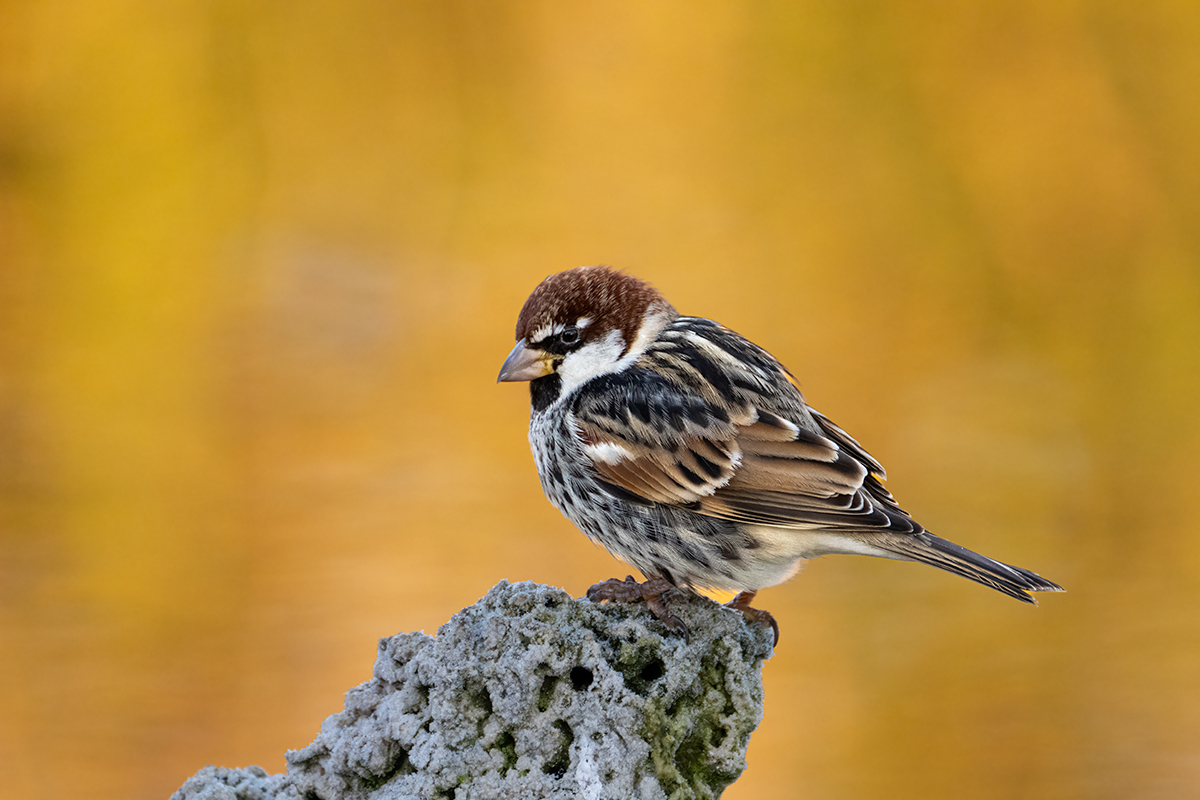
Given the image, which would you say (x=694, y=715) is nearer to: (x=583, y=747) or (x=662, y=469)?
(x=583, y=747)

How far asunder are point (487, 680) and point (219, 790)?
0.58m

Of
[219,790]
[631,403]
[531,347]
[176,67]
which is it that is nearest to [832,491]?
[631,403]

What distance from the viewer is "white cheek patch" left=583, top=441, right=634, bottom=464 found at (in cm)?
252

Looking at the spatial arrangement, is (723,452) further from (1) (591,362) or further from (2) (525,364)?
(2) (525,364)

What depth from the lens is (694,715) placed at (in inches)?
80.0

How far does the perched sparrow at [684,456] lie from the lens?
2.44 m

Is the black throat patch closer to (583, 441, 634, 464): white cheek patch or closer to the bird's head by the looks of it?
the bird's head

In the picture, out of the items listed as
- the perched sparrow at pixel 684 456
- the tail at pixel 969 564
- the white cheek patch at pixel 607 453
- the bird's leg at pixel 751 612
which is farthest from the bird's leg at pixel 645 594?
the tail at pixel 969 564

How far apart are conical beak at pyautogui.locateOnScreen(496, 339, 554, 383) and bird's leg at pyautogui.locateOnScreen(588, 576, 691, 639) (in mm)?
562

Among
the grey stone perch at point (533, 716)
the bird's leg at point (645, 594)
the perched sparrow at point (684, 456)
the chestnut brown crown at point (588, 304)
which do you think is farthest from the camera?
the chestnut brown crown at point (588, 304)

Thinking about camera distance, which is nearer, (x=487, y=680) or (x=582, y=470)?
(x=487, y=680)

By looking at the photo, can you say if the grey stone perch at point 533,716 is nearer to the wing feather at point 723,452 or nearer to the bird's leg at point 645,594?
the bird's leg at point 645,594

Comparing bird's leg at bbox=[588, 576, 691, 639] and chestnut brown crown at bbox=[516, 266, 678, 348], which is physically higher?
chestnut brown crown at bbox=[516, 266, 678, 348]

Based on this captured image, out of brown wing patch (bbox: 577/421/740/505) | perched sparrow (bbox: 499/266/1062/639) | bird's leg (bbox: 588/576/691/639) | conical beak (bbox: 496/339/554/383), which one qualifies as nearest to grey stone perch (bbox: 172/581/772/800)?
bird's leg (bbox: 588/576/691/639)
